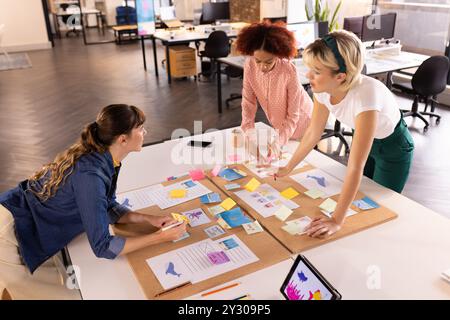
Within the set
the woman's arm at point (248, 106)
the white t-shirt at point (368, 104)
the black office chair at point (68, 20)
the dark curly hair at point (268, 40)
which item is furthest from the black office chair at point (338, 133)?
the black office chair at point (68, 20)

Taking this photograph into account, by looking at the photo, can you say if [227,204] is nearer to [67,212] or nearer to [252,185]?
[252,185]

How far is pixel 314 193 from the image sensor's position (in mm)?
2000

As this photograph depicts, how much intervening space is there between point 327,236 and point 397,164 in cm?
71

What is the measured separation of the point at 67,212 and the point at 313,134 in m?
1.23

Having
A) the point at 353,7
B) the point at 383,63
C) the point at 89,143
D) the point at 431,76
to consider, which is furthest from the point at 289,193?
the point at 353,7

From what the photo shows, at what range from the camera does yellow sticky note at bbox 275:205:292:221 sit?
1.80 metres

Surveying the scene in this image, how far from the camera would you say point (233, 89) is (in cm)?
693

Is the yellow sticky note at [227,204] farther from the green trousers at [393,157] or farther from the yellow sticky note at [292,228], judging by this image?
the green trousers at [393,157]

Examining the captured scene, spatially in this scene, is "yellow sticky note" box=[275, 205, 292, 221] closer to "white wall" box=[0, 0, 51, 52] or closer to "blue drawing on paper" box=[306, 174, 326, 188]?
"blue drawing on paper" box=[306, 174, 326, 188]

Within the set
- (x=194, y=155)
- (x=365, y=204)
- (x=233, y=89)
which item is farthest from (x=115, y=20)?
(x=365, y=204)

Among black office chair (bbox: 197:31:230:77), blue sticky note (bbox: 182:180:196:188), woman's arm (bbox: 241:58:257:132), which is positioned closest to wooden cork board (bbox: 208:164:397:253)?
blue sticky note (bbox: 182:180:196:188)

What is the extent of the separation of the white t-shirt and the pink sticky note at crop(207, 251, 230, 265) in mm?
807

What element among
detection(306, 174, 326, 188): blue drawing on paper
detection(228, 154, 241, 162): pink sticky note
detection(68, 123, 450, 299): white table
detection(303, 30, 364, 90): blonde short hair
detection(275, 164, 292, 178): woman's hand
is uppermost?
detection(303, 30, 364, 90): blonde short hair
